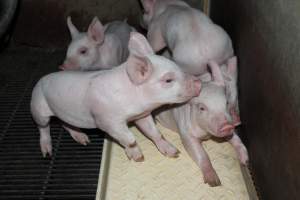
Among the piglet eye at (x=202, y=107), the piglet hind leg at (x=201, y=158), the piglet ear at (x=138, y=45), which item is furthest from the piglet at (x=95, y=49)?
the piglet eye at (x=202, y=107)

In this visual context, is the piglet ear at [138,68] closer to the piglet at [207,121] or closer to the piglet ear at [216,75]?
the piglet at [207,121]

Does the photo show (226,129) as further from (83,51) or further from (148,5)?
(148,5)

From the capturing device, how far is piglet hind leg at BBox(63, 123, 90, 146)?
3855 millimetres

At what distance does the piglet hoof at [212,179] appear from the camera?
3.36 meters

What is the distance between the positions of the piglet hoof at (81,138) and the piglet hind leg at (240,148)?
1.24 m

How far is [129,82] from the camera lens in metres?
3.20

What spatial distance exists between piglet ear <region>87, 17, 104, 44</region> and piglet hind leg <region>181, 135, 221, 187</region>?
1.47m

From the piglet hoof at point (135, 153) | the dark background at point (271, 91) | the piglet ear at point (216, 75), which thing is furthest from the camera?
the piglet hoof at point (135, 153)

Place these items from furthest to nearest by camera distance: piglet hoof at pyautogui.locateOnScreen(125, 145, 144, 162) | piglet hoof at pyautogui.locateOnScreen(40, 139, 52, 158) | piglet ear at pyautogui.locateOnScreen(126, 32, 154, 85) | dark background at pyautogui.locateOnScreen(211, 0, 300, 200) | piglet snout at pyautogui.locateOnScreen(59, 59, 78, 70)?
piglet snout at pyautogui.locateOnScreen(59, 59, 78, 70)
piglet hoof at pyautogui.locateOnScreen(40, 139, 52, 158)
piglet hoof at pyautogui.locateOnScreen(125, 145, 144, 162)
piglet ear at pyautogui.locateOnScreen(126, 32, 154, 85)
dark background at pyautogui.locateOnScreen(211, 0, 300, 200)

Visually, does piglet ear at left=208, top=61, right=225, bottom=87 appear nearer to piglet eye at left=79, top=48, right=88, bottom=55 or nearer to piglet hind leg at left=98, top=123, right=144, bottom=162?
piglet hind leg at left=98, top=123, right=144, bottom=162

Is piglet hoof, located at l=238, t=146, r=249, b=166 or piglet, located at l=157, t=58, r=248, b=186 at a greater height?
piglet, located at l=157, t=58, r=248, b=186

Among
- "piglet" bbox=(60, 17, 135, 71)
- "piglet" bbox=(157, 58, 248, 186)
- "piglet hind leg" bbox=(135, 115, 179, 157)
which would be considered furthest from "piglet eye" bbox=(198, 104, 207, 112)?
"piglet" bbox=(60, 17, 135, 71)

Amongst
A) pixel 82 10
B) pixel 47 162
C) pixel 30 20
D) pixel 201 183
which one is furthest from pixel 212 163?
pixel 30 20

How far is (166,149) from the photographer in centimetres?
362
